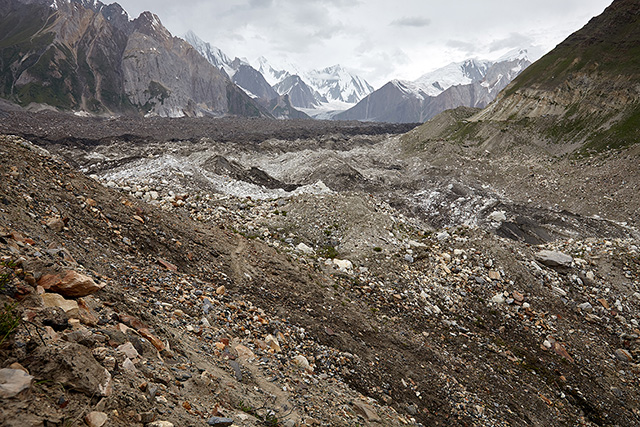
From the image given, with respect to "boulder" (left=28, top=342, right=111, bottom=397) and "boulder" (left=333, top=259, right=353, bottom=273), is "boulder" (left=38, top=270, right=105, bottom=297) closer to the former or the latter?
"boulder" (left=28, top=342, right=111, bottom=397)

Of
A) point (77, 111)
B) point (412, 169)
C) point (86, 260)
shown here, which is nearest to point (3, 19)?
point (77, 111)

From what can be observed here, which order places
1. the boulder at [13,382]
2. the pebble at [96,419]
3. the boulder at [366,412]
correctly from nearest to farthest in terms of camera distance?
1. the boulder at [13,382]
2. the pebble at [96,419]
3. the boulder at [366,412]

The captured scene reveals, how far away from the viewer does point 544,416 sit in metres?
9.15

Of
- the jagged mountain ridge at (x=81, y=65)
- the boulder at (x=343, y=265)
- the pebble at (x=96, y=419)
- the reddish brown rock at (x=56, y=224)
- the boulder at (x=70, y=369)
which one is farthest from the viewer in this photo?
the jagged mountain ridge at (x=81, y=65)

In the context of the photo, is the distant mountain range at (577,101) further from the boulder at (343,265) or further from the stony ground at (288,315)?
the boulder at (343,265)

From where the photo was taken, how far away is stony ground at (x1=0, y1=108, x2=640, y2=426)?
14.3 ft

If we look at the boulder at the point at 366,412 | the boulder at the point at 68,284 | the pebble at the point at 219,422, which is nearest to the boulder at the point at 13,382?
the pebble at the point at 219,422

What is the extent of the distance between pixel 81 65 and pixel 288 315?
207230 millimetres

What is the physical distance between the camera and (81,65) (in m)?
162

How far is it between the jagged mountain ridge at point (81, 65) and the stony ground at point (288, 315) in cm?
16384

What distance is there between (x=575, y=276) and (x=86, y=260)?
18.5 m

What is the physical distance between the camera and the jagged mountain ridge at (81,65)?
138500mm

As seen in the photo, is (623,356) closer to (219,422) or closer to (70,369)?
(219,422)

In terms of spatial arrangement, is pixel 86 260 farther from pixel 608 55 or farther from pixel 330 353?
pixel 608 55
